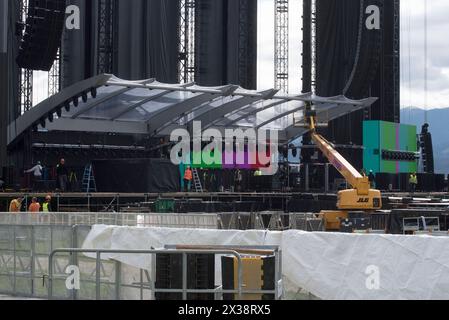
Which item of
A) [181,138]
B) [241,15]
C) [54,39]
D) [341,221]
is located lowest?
[341,221]

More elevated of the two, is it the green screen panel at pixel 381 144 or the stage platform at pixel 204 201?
the green screen panel at pixel 381 144

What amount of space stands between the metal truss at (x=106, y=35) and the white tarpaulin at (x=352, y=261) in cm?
4447

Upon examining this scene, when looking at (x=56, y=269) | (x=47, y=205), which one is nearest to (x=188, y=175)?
(x=47, y=205)

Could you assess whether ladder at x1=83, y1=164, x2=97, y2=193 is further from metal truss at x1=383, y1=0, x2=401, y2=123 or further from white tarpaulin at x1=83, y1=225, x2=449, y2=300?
white tarpaulin at x1=83, y1=225, x2=449, y2=300

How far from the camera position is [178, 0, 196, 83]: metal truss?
228 ft

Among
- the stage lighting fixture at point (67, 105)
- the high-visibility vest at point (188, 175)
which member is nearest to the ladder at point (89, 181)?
the stage lighting fixture at point (67, 105)

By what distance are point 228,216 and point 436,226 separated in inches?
234

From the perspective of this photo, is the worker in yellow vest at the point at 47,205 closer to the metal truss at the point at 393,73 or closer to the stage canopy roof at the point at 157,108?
the stage canopy roof at the point at 157,108

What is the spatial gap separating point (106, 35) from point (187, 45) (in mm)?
13055

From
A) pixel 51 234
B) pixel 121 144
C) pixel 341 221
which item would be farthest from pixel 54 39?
pixel 51 234

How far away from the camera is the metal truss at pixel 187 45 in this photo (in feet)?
228

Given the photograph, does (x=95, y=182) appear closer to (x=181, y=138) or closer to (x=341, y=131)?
(x=181, y=138)

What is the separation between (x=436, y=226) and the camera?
2461cm

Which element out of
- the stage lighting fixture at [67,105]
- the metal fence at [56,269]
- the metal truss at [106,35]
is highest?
the metal truss at [106,35]
